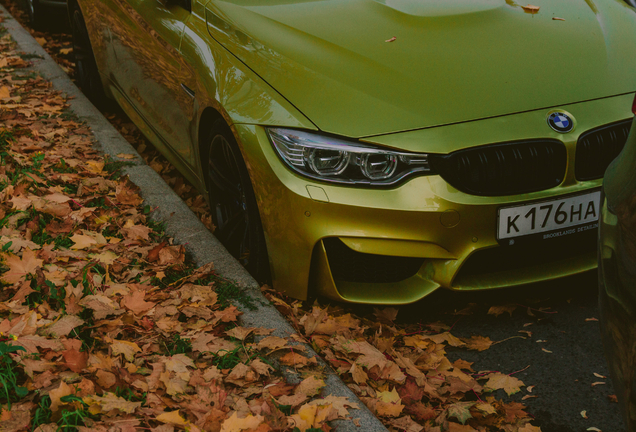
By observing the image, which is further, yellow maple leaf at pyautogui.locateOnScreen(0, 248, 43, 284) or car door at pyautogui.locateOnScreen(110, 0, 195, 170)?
car door at pyautogui.locateOnScreen(110, 0, 195, 170)

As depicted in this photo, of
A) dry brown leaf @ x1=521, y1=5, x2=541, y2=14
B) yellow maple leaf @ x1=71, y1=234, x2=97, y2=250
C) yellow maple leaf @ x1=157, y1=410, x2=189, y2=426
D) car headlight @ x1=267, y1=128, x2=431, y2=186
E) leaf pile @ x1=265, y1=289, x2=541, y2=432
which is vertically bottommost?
leaf pile @ x1=265, y1=289, x2=541, y2=432

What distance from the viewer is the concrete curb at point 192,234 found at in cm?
216

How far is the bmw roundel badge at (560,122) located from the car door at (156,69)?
5.33ft

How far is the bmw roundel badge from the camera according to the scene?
2.54 m

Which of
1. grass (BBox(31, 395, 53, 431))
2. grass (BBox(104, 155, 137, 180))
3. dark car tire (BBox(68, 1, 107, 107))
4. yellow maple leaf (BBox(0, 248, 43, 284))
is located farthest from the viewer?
dark car tire (BBox(68, 1, 107, 107))

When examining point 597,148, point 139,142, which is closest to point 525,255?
point 597,148

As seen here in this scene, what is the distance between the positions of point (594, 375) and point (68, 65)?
5802mm

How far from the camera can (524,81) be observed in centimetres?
267

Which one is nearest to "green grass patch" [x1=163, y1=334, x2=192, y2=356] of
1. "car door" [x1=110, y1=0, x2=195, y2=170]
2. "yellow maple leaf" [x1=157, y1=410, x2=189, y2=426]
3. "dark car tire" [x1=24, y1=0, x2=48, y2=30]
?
"yellow maple leaf" [x1=157, y1=410, x2=189, y2=426]

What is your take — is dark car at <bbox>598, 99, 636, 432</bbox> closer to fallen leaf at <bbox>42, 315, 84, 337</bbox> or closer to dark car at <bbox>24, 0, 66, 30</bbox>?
fallen leaf at <bbox>42, 315, 84, 337</bbox>

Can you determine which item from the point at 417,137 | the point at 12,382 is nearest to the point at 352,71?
the point at 417,137

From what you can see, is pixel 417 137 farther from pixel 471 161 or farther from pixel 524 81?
pixel 524 81

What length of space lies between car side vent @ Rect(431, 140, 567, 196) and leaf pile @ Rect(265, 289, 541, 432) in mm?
649

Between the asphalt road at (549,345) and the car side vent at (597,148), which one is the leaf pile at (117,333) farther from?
the car side vent at (597,148)
